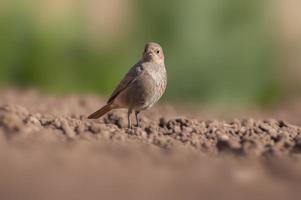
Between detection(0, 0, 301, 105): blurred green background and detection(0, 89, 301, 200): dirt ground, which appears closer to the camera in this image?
detection(0, 89, 301, 200): dirt ground

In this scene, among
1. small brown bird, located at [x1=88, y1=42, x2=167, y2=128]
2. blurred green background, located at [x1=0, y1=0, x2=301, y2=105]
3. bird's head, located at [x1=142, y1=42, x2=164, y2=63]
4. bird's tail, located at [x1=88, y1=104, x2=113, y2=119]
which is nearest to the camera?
→ small brown bird, located at [x1=88, y1=42, x2=167, y2=128]

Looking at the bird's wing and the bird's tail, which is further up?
the bird's wing

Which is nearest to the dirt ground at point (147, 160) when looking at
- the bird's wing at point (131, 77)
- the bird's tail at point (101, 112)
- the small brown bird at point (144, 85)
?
the small brown bird at point (144, 85)

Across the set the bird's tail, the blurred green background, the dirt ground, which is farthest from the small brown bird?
the blurred green background

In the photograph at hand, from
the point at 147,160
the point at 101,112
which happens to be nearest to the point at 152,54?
the point at 101,112

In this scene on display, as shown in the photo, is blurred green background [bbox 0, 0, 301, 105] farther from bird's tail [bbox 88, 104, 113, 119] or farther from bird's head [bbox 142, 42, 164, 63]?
bird's head [bbox 142, 42, 164, 63]

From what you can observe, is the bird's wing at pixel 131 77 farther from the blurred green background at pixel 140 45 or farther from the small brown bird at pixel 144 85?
the blurred green background at pixel 140 45
